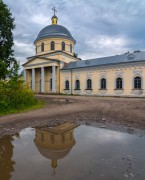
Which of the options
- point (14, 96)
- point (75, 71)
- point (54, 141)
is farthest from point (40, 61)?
point (54, 141)

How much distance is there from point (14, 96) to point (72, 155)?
9.25 m

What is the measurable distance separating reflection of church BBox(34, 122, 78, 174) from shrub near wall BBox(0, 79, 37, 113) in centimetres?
545

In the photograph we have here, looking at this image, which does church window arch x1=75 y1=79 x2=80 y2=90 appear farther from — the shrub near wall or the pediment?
the shrub near wall

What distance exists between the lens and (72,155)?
413 cm

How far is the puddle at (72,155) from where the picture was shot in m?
3.25

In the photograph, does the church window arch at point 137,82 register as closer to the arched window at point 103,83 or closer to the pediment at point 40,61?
the arched window at point 103,83

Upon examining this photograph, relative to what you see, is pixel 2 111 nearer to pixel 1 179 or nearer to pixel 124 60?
pixel 1 179

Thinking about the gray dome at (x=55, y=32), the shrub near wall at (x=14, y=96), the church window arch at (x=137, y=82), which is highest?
the gray dome at (x=55, y=32)

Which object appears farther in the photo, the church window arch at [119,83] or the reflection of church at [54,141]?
the church window arch at [119,83]

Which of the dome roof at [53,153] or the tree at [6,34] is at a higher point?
the tree at [6,34]

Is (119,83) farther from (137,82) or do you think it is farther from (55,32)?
(55,32)

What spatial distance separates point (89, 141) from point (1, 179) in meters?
2.72

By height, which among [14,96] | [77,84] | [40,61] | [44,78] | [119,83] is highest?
[40,61]

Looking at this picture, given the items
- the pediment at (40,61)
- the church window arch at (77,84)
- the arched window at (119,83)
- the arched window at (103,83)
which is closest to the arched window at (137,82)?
the arched window at (119,83)
